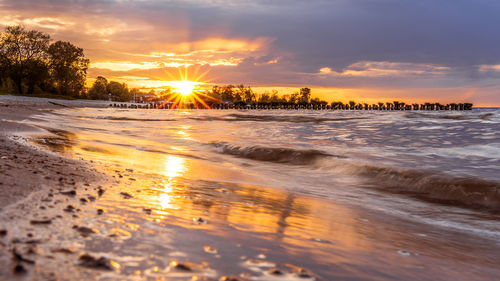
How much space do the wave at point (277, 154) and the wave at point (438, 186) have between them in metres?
1.77

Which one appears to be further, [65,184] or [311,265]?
[65,184]

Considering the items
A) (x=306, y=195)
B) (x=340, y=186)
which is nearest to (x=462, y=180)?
(x=340, y=186)

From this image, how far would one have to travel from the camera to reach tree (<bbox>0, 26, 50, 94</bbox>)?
2753 inches

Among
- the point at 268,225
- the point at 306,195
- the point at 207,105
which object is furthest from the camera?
the point at 207,105

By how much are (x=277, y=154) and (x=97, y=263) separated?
8.11 m

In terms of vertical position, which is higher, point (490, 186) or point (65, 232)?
point (65, 232)

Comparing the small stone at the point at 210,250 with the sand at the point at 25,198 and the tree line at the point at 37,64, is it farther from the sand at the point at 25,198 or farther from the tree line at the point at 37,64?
the tree line at the point at 37,64

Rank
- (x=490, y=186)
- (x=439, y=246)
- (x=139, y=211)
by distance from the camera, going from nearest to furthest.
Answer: (x=139, y=211) < (x=439, y=246) < (x=490, y=186)

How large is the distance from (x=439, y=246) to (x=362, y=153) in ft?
21.4

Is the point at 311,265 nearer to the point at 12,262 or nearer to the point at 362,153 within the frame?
the point at 12,262

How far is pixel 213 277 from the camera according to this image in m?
1.52

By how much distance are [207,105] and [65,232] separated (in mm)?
125727

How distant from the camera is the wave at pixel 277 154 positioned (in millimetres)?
8797

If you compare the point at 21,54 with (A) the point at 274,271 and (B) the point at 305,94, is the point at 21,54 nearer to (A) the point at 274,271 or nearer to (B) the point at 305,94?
(A) the point at 274,271
